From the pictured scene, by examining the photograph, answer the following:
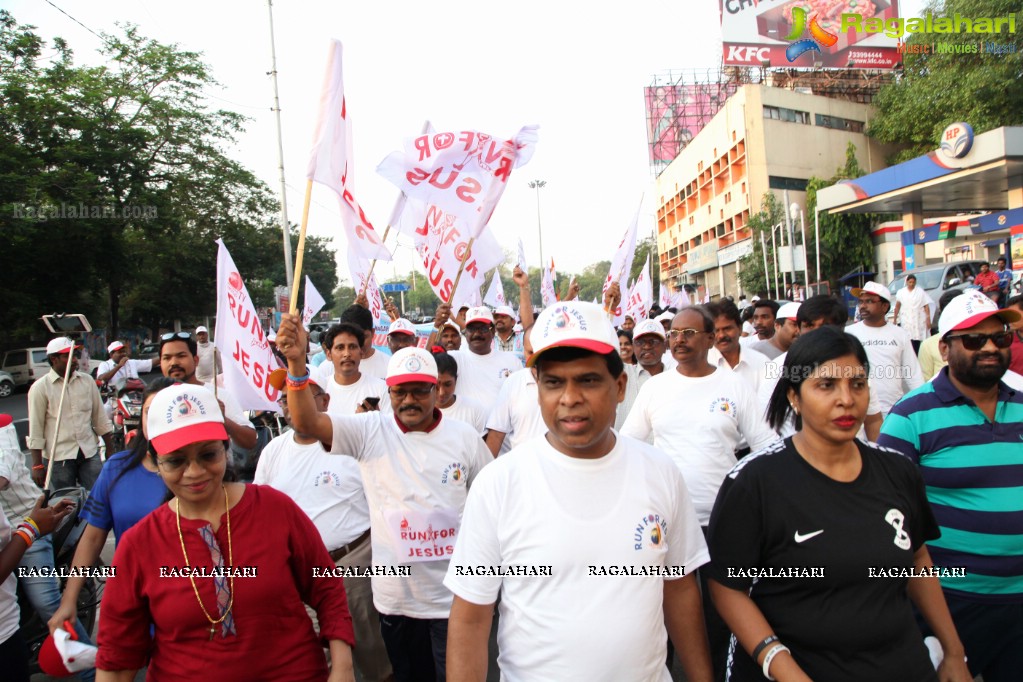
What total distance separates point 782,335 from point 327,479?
4108 millimetres

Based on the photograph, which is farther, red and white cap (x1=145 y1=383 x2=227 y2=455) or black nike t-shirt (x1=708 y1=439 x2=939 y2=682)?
red and white cap (x1=145 y1=383 x2=227 y2=455)

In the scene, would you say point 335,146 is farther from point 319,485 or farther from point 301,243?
point 319,485

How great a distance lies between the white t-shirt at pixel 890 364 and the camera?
208 inches

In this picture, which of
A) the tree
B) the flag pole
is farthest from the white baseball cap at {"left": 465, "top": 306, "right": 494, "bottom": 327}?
the tree

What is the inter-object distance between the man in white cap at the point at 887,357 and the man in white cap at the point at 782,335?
1.67 feet

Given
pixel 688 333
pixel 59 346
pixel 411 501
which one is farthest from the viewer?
pixel 59 346

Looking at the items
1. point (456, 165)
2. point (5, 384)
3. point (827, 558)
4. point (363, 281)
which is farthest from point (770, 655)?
point (5, 384)

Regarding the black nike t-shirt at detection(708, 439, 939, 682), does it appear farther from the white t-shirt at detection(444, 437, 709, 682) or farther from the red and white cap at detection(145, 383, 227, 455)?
the red and white cap at detection(145, 383, 227, 455)

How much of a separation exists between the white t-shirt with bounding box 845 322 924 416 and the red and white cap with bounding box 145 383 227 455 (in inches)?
184

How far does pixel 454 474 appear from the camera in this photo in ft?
10.7

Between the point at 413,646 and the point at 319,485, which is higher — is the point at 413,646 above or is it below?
below

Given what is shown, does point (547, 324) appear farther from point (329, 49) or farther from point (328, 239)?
point (328, 239)

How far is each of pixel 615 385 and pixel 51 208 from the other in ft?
77.7

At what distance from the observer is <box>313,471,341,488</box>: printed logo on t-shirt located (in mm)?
3727
